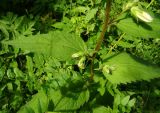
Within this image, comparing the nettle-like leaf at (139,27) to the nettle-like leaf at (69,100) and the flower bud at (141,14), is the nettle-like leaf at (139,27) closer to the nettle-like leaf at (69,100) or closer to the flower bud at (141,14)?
the flower bud at (141,14)

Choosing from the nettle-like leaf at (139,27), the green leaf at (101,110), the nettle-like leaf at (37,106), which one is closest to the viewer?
the nettle-like leaf at (139,27)

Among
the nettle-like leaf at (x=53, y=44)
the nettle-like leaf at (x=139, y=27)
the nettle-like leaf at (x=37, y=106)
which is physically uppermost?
the nettle-like leaf at (x=139, y=27)

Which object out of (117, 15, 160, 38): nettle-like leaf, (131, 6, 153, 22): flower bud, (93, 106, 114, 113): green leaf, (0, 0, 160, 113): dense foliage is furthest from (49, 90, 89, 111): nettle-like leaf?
(131, 6, 153, 22): flower bud

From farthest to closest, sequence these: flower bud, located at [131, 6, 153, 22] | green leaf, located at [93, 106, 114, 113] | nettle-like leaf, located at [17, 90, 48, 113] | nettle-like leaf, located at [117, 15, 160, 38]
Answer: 1. green leaf, located at [93, 106, 114, 113]
2. nettle-like leaf, located at [17, 90, 48, 113]
3. nettle-like leaf, located at [117, 15, 160, 38]
4. flower bud, located at [131, 6, 153, 22]

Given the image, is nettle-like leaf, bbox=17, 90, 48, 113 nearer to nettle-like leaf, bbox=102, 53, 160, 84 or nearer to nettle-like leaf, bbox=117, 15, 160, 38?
nettle-like leaf, bbox=102, 53, 160, 84

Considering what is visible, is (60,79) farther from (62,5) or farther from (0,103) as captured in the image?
(62,5)

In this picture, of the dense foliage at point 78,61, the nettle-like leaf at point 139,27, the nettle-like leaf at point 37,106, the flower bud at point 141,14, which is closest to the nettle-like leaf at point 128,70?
the dense foliage at point 78,61

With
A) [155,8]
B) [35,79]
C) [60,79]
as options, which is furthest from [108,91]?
[155,8]
